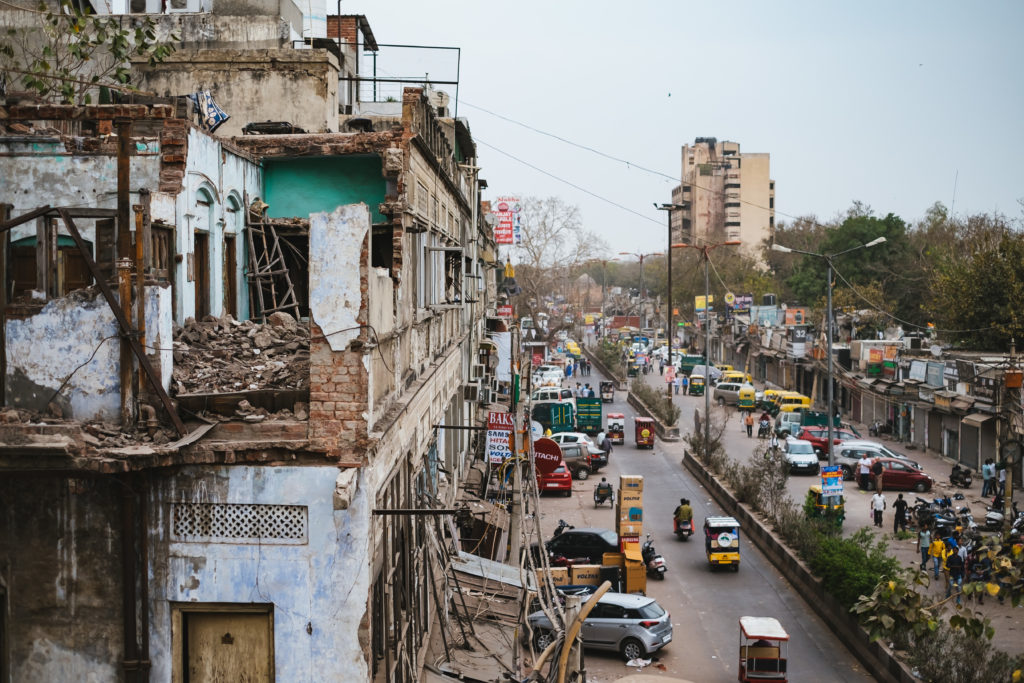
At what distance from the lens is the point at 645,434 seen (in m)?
47.1

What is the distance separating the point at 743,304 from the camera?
266 feet

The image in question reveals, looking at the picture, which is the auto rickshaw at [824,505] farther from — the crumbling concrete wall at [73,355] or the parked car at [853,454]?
the crumbling concrete wall at [73,355]

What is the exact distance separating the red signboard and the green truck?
25210 mm

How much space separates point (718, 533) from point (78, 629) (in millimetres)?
19051

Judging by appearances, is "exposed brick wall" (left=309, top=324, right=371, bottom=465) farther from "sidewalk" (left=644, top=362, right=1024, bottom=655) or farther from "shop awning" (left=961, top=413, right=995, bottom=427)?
"shop awning" (left=961, top=413, right=995, bottom=427)

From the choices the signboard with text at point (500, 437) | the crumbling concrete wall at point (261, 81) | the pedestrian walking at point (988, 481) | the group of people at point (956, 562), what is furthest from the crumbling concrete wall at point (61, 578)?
the pedestrian walking at point (988, 481)

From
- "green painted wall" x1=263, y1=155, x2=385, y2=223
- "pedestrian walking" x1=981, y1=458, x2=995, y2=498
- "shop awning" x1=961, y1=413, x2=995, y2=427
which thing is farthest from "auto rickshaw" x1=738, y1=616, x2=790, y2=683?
"shop awning" x1=961, y1=413, x2=995, y2=427

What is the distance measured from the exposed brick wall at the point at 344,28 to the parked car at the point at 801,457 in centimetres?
2275

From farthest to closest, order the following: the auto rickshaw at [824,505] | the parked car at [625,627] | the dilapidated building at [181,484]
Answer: the auto rickshaw at [824,505] → the parked car at [625,627] → the dilapidated building at [181,484]

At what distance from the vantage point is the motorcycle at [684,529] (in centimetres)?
2961

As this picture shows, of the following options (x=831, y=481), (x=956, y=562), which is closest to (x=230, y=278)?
(x=956, y=562)

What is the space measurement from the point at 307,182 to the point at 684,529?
16.8 metres

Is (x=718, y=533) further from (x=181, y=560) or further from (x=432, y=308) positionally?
(x=181, y=560)

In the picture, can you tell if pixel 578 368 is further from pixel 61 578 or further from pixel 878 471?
pixel 61 578
